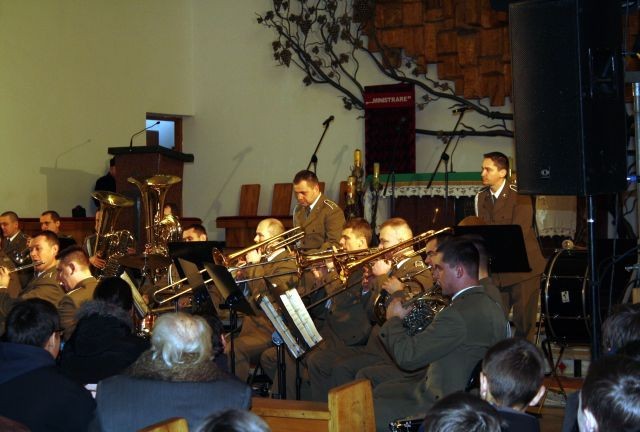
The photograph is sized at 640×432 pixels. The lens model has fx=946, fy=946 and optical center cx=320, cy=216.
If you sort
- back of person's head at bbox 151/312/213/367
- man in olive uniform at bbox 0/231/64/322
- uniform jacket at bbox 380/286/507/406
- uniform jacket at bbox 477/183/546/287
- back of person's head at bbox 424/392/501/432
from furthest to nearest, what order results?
uniform jacket at bbox 477/183/546/287, man in olive uniform at bbox 0/231/64/322, uniform jacket at bbox 380/286/507/406, back of person's head at bbox 151/312/213/367, back of person's head at bbox 424/392/501/432

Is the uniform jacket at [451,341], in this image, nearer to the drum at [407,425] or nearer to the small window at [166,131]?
the drum at [407,425]

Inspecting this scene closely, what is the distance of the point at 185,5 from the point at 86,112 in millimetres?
2475

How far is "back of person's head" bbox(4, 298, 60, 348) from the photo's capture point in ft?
13.8

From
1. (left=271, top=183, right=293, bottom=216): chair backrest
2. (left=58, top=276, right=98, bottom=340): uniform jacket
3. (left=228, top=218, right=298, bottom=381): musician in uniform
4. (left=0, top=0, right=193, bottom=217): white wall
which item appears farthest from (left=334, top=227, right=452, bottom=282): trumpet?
(left=0, top=0, right=193, bottom=217): white wall

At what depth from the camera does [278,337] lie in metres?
6.33

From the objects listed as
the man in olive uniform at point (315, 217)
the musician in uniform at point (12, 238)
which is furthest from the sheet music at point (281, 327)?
the musician in uniform at point (12, 238)

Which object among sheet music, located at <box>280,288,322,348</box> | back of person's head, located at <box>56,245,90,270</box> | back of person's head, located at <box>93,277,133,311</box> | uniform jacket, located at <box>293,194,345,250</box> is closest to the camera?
back of person's head, located at <box>93,277,133,311</box>

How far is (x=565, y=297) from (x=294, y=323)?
2129 mm

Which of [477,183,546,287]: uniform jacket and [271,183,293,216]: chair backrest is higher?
[271,183,293,216]: chair backrest

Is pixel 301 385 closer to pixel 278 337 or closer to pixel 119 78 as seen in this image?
pixel 278 337

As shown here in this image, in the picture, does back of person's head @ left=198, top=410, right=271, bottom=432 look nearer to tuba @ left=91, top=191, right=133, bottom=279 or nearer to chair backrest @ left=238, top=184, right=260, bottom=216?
tuba @ left=91, top=191, right=133, bottom=279

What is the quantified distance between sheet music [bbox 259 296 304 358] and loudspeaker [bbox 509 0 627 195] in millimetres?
1737

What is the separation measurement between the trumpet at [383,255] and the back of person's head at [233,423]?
12.9 feet

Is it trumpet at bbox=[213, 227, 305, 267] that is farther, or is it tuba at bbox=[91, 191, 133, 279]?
tuba at bbox=[91, 191, 133, 279]
